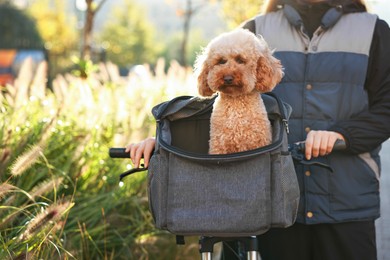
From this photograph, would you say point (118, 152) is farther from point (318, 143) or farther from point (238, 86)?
point (318, 143)

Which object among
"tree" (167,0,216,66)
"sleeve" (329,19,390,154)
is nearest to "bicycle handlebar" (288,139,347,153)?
"sleeve" (329,19,390,154)

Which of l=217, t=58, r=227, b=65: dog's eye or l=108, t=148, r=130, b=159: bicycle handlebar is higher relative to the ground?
l=217, t=58, r=227, b=65: dog's eye

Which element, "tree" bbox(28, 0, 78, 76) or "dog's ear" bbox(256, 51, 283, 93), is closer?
"dog's ear" bbox(256, 51, 283, 93)

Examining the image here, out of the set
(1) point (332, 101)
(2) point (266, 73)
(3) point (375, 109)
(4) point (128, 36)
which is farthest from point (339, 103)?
(4) point (128, 36)

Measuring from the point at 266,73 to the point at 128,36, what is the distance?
53559 mm

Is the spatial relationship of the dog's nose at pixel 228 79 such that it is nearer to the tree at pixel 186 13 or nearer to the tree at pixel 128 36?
the tree at pixel 186 13

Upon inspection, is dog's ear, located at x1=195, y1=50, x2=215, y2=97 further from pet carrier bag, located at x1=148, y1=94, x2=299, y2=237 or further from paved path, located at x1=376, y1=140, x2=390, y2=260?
paved path, located at x1=376, y1=140, x2=390, y2=260

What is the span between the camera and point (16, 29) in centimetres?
3822

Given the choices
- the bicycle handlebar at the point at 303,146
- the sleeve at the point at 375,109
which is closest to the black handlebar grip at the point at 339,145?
the bicycle handlebar at the point at 303,146

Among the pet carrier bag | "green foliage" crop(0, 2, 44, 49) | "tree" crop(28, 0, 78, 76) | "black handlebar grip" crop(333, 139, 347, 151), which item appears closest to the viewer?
the pet carrier bag

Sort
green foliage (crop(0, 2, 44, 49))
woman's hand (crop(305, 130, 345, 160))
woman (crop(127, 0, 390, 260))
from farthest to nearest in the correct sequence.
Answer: green foliage (crop(0, 2, 44, 49)) < woman (crop(127, 0, 390, 260)) < woman's hand (crop(305, 130, 345, 160))

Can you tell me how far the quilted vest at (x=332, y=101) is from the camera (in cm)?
Answer: 342

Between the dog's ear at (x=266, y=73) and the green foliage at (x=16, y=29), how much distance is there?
1422 inches

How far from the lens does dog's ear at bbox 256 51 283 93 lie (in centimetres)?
272
